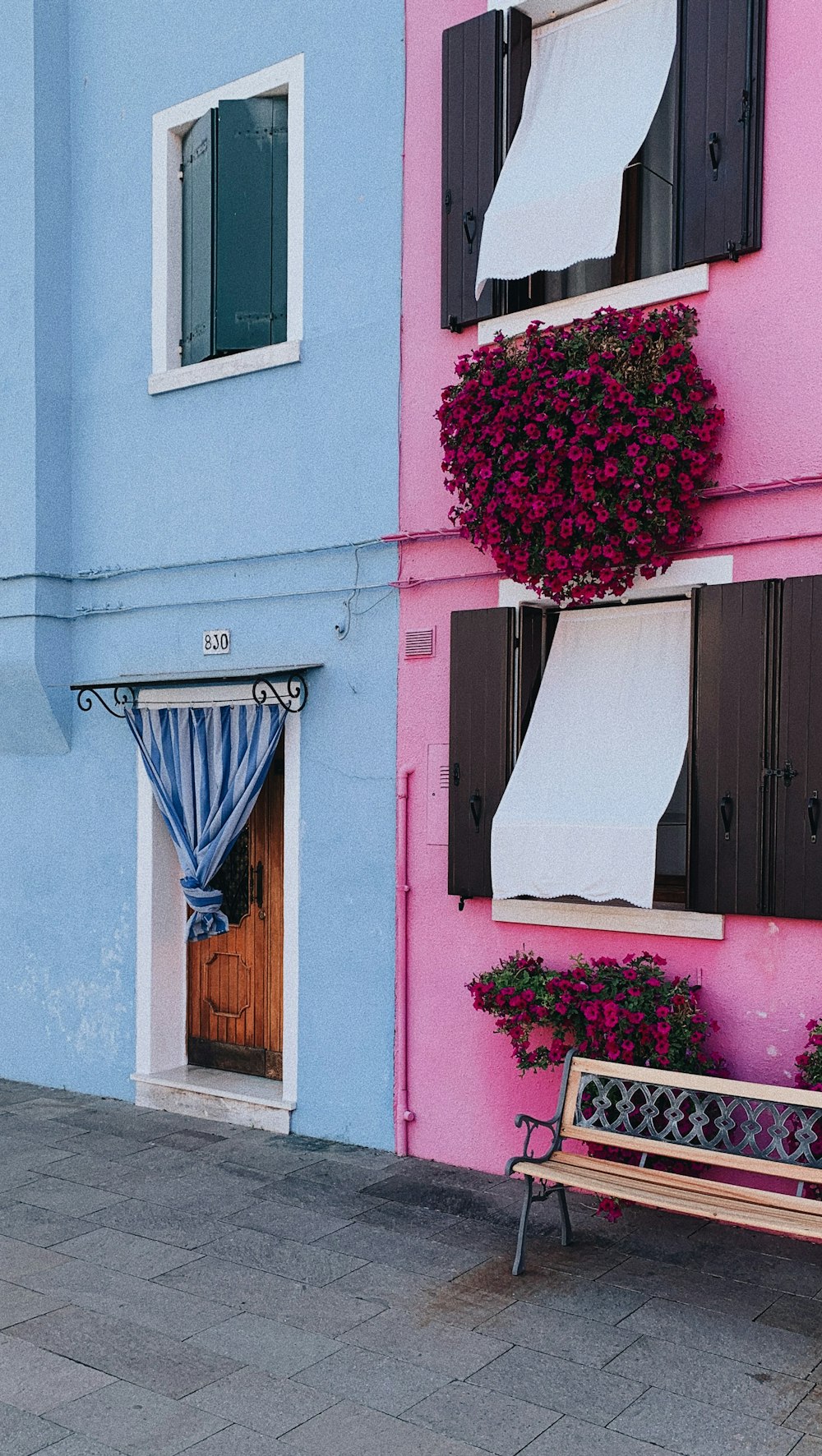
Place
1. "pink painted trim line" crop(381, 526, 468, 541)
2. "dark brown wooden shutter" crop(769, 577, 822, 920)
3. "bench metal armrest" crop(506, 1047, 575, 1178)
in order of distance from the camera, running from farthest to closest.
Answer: "pink painted trim line" crop(381, 526, 468, 541), "dark brown wooden shutter" crop(769, 577, 822, 920), "bench metal armrest" crop(506, 1047, 575, 1178)

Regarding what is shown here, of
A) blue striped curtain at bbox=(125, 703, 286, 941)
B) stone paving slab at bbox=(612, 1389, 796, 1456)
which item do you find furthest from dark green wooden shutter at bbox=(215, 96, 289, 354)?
stone paving slab at bbox=(612, 1389, 796, 1456)

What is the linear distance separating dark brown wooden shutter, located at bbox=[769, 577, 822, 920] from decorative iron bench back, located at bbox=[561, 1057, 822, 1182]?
2.71 ft

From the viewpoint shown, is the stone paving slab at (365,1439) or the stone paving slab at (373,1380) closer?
the stone paving slab at (365,1439)

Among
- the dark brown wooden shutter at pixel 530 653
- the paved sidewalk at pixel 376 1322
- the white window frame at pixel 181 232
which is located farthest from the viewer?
the white window frame at pixel 181 232

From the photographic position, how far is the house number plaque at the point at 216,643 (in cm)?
798

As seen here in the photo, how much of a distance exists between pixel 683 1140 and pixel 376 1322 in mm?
1558

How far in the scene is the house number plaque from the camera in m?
7.98

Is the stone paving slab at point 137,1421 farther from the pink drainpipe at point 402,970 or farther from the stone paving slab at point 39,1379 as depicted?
the pink drainpipe at point 402,970

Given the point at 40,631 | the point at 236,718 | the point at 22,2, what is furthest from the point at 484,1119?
the point at 22,2

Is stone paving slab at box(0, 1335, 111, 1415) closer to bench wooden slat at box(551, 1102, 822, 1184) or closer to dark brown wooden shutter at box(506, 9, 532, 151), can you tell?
bench wooden slat at box(551, 1102, 822, 1184)

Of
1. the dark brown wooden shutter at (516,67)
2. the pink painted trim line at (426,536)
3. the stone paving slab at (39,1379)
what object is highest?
the dark brown wooden shutter at (516,67)

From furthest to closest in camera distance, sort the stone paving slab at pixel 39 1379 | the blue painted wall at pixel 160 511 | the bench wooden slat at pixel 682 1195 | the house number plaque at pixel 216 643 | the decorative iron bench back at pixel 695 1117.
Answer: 1. the house number plaque at pixel 216 643
2. the blue painted wall at pixel 160 511
3. the decorative iron bench back at pixel 695 1117
4. the bench wooden slat at pixel 682 1195
5. the stone paving slab at pixel 39 1379

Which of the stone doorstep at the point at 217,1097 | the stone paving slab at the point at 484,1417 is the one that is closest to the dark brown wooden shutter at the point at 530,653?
the stone doorstep at the point at 217,1097

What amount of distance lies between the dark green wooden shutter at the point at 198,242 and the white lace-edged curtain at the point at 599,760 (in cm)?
323
